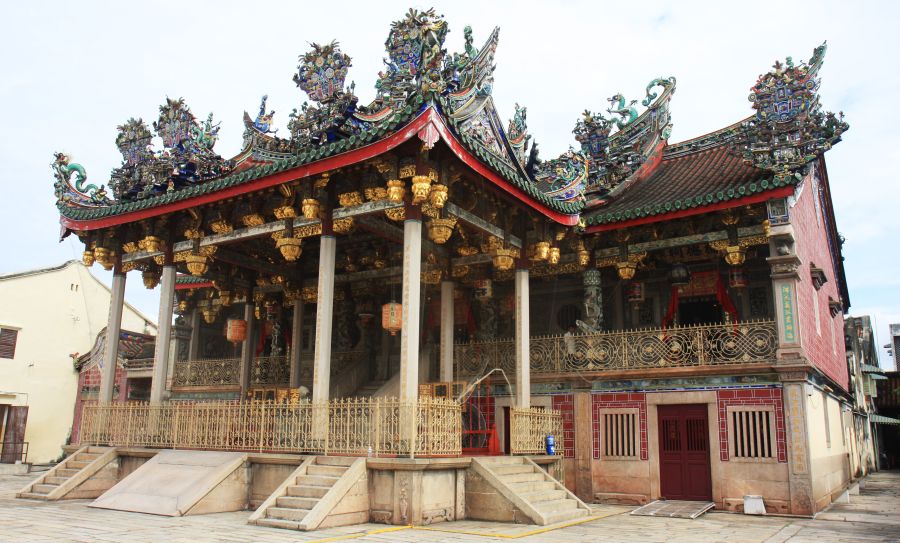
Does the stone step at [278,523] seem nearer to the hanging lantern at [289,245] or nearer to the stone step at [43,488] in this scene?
the hanging lantern at [289,245]

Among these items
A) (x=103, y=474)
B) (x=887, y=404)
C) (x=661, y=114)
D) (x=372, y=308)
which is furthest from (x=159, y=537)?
(x=887, y=404)

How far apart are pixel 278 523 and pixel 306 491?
92 cm

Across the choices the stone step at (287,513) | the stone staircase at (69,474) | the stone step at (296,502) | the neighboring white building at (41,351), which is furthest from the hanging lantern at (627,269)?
the neighboring white building at (41,351)

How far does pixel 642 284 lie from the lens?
60.0ft

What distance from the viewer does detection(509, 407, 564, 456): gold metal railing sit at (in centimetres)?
1433

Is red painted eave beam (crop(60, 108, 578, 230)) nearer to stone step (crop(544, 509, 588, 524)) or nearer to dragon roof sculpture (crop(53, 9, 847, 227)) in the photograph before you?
dragon roof sculpture (crop(53, 9, 847, 227))

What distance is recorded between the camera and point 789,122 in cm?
1547

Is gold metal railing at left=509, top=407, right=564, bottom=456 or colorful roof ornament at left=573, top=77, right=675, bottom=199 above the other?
colorful roof ornament at left=573, top=77, right=675, bottom=199

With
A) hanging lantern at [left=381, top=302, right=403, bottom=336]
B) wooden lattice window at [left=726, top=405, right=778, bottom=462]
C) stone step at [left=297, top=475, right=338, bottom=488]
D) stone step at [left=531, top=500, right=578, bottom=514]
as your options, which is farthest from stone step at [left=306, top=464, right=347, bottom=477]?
wooden lattice window at [left=726, top=405, right=778, bottom=462]

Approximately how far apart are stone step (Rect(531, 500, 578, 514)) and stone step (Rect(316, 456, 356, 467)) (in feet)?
10.1

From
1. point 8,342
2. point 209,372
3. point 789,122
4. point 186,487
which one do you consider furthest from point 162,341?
point 8,342

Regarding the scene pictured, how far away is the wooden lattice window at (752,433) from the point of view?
14648 millimetres

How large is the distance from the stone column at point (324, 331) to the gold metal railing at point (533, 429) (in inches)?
151

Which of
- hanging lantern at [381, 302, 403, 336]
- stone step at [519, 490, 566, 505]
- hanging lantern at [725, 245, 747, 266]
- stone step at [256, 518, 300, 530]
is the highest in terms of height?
hanging lantern at [725, 245, 747, 266]
